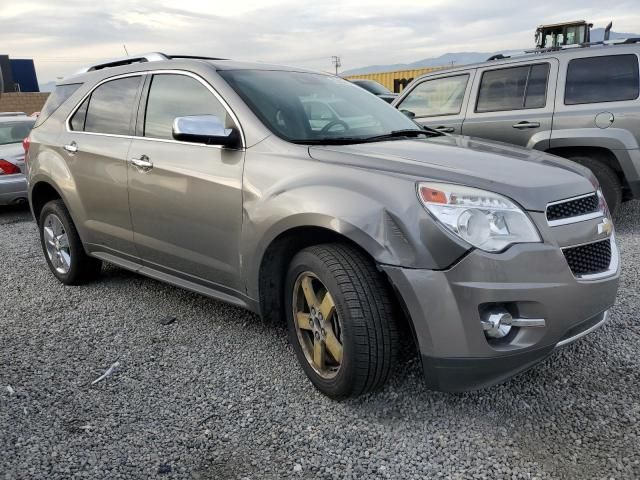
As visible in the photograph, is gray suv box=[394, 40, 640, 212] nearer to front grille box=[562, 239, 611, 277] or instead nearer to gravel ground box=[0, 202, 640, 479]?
gravel ground box=[0, 202, 640, 479]

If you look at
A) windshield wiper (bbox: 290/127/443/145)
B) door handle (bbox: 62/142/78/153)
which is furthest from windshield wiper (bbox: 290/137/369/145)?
door handle (bbox: 62/142/78/153)

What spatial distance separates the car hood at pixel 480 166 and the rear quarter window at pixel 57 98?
2.62m

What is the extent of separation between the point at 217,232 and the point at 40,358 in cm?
134

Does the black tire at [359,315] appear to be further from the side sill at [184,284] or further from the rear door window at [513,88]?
the rear door window at [513,88]

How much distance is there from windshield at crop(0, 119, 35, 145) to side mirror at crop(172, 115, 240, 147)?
6.91 metres

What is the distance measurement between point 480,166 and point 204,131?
1.41 metres

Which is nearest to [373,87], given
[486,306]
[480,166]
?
[480,166]

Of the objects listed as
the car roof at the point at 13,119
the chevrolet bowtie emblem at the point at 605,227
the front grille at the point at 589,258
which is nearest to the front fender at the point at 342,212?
the front grille at the point at 589,258

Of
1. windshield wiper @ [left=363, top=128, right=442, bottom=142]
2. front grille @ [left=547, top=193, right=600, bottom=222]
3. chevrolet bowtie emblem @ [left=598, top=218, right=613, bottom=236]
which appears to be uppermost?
windshield wiper @ [left=363, top=128, right=442, bottom=142]

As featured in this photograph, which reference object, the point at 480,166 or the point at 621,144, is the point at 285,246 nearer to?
the point at 480,166

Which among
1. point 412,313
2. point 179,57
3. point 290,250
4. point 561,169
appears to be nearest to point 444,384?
point 412,313

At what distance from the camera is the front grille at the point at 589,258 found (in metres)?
2.32

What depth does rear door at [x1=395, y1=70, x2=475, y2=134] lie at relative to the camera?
6344 millimetres

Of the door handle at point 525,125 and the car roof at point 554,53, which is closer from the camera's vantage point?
the car roof at point 554,53
